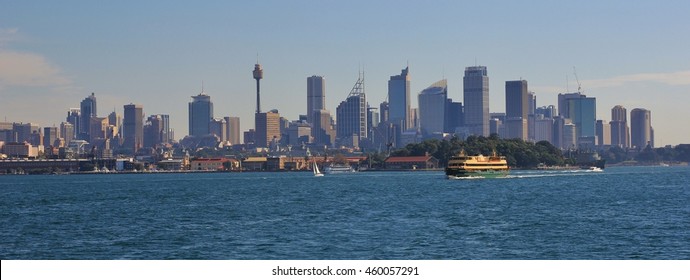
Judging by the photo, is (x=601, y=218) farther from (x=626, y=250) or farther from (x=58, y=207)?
(x=58, y=207)

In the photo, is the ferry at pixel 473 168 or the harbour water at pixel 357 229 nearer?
the harbour water at pixel 357 229

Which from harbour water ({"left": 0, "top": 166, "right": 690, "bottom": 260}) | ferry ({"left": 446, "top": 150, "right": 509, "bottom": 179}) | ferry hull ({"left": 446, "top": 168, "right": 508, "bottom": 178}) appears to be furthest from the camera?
ferry hull ({"left": 446, "top": 168, "right": 508, "bottom": 178})

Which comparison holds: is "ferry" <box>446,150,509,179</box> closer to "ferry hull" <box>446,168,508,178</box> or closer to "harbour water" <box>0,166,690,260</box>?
"ferry hull" <box>446,168,508,178</box>

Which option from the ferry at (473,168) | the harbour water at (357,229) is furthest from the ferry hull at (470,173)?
the harbour water at (357,229)

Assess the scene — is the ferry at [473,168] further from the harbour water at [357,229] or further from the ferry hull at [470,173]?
the harbour water at [357,229]

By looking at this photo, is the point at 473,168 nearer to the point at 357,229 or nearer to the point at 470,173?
the point at 470,173

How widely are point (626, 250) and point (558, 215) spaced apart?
22.1m

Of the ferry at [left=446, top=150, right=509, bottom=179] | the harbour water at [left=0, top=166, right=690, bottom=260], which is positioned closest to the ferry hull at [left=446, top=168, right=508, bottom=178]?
the ferry at [left=446, top=150, right=509, bottom=179]

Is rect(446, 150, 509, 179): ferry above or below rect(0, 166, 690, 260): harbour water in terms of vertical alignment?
above

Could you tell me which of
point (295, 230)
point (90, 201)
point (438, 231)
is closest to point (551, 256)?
point (438, 231)

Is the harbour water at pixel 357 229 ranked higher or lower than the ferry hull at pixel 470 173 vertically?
lower

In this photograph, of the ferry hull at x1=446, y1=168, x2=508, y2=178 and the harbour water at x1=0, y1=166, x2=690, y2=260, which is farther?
the ferry hull at x1=446, y1=168, x2=508, y2=178

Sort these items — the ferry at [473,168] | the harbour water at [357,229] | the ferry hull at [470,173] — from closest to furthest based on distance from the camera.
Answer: the harbour water at [357,229]
the ferry at [473,168]
the ferry hull at [470,173]

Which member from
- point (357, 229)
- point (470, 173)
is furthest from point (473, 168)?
point (357, 229)
